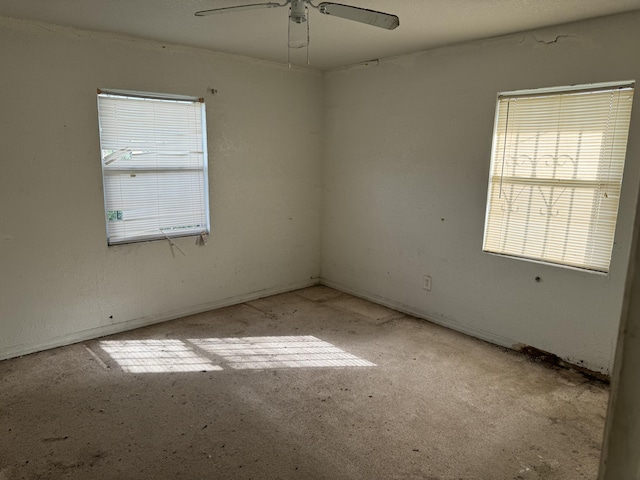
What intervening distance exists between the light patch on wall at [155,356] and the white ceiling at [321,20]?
233 cm

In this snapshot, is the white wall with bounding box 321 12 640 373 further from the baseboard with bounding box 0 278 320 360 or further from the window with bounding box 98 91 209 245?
the window with bounding box 98 91 209 245

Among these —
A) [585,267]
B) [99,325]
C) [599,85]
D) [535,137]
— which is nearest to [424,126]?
[535,137]

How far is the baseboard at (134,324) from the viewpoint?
3139 millimetres

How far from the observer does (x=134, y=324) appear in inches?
143

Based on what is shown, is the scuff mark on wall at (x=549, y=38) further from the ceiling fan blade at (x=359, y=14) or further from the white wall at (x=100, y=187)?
the white wall at (x=100, y=187)

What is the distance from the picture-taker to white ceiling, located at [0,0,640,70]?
8.20ft

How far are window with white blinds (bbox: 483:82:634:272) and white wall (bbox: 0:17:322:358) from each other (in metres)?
2.07

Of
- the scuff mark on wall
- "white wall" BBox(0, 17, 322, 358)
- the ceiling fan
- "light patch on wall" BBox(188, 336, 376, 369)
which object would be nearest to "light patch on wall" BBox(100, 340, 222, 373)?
"light patch on wall" BBox(188, 336, 376, 369)

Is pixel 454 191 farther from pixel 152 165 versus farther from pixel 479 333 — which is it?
pixel 152 165

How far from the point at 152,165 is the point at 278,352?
1870 mm

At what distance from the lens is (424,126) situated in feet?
12.2

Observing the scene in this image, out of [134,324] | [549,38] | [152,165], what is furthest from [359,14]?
[134,324]

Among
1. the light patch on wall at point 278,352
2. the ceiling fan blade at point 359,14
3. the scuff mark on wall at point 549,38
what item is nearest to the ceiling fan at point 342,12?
the ceiling fan blade at point 359,14

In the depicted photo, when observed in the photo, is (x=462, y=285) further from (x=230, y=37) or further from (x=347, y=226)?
(x=230, y=37)
